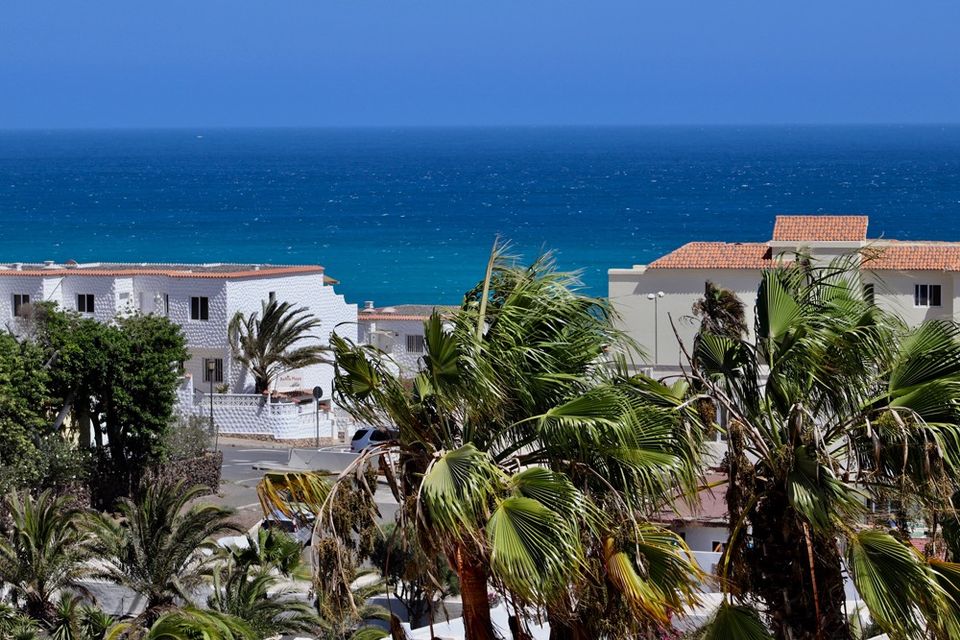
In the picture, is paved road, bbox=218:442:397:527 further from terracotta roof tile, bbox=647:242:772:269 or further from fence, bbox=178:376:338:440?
terracotta roof tile, bbox=647:242:772:269

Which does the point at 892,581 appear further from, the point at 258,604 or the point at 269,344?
the point at 269,344

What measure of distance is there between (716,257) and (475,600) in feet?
99.8

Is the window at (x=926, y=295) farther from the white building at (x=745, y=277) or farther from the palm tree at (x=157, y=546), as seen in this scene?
the palm tree at (x=157, y=546)

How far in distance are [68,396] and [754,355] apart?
28.9 meters

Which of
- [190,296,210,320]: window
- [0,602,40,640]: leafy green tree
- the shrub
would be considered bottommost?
the shrub

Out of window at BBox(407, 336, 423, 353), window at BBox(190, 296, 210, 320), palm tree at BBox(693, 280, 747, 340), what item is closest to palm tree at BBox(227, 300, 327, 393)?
window at BBox(190, 296, 210, 320)

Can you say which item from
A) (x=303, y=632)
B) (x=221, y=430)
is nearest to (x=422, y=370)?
(x=303, y=632)

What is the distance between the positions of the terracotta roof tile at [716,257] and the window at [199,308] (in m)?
16.8

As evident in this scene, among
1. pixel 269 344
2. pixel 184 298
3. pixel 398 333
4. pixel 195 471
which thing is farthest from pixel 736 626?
pixel 398 333

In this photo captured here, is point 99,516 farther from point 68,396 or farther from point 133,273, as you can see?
point 133,273

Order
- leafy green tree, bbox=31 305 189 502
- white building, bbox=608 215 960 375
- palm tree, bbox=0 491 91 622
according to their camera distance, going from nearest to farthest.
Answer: palm tree, bbox=0 491 91 622, leafy green tree, bbox=31 305 189 502, white building, bbox=608 215 960 375

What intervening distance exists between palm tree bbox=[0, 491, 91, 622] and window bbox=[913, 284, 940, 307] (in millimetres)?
22281

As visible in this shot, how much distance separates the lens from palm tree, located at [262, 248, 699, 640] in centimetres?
1097

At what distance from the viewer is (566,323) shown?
12461mm
